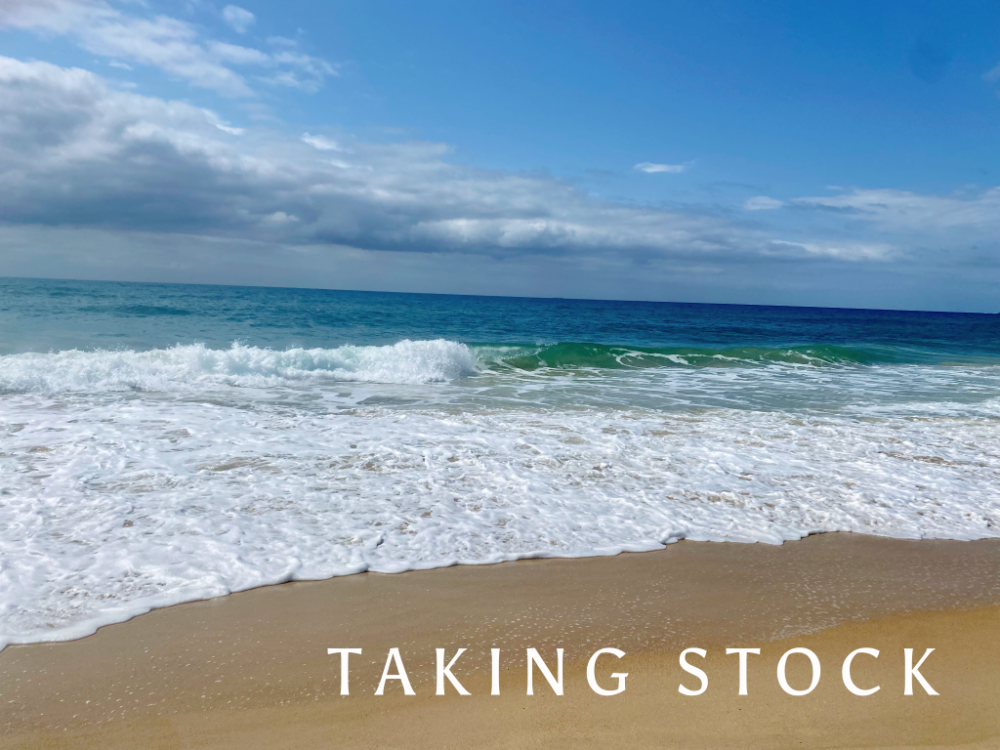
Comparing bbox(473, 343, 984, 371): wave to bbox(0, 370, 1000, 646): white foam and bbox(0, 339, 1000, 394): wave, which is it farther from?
bbox(0, 370, 1000, 646): white foam

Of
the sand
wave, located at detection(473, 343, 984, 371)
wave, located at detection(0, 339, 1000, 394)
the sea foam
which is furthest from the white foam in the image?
wave, located at detection(473, 343, 984, 371)

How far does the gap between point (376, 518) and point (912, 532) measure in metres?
4.17

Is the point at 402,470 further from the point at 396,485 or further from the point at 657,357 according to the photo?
the point at 657,357

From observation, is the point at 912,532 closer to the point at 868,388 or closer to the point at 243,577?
the point at 243,577

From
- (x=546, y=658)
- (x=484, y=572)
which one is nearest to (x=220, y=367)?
(x=484, y=572)

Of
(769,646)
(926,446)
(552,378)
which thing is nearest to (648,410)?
(926,446)

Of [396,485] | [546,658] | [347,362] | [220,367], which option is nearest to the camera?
[546,658]

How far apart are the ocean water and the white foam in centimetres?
3

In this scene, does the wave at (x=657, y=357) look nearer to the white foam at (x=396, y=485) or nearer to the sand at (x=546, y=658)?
the white foam at (x=396, y=485)

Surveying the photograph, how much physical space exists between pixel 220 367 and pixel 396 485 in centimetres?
906

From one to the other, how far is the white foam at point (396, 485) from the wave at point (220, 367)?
46 cm

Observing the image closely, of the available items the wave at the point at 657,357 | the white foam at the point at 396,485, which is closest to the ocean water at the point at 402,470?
the white foam at the point at 396,485

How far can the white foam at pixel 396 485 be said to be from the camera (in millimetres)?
4219

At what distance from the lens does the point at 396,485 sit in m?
5.89
